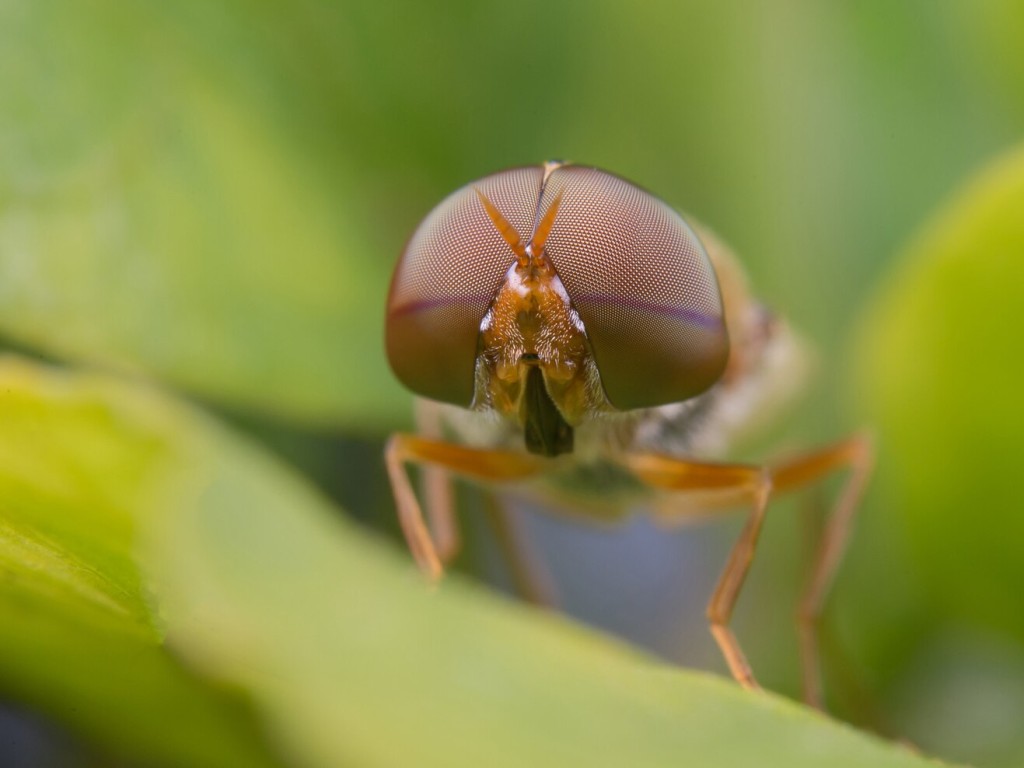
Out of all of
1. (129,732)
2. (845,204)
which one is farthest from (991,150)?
(129,732)

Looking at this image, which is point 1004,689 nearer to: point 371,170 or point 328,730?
point 371,170

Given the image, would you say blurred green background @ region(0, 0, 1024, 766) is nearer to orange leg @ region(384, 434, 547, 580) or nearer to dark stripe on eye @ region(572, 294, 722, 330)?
orange leg @ region(384, 434, 547, 580)

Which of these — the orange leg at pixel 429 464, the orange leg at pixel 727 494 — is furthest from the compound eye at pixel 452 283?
the orange leg at pixel 727 494

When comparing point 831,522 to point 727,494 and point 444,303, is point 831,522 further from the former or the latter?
point 444,303

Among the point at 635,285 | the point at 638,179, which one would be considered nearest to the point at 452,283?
the point at 635,285

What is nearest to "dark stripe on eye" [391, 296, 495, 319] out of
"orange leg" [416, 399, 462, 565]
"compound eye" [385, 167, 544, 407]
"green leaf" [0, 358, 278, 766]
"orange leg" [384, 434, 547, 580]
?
"compound eye" [385, 167, 544, 407]

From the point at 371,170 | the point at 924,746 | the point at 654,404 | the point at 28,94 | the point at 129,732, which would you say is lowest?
the point at 924,746
